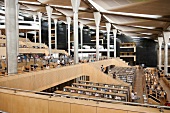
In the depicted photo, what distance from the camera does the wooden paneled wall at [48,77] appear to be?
8070 millimetres

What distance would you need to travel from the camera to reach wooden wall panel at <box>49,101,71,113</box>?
4.55m

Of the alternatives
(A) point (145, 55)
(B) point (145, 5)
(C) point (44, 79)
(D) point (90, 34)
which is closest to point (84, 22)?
(D) point (90, 34)

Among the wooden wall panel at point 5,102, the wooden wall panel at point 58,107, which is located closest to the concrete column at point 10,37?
the wooden wall panel at point 5,102

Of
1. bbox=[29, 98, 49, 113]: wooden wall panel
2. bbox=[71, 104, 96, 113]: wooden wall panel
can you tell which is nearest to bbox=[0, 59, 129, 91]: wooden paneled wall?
bbox=[29, 98, 49, 113]: wooden wall panel

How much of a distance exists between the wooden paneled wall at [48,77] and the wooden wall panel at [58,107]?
3481 mm

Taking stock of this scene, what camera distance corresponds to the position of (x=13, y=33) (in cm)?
967

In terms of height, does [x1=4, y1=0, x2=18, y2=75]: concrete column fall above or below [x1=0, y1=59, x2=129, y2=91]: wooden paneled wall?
above

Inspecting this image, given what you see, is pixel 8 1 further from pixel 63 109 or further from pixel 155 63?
pixel 155 63

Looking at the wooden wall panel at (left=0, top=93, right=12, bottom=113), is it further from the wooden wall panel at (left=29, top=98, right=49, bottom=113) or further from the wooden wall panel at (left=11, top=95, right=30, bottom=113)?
the wooden wall panel at (left=29, top=98, right=49, bottom=113)

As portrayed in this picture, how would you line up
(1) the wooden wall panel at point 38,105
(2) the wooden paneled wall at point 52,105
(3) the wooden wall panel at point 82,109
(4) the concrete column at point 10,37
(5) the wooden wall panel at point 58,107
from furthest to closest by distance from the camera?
(4) the concrete column at point 10,37 → (1) the wooden wall panel at point 38,105 → (5) the wooden wall panel at point 58,107 → (3) the wooden wall panel at point 82,109 → (2) the wooden paneled wall at point 52,105

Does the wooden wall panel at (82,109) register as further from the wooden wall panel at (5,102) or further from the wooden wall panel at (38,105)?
the wooden wall panel at (5,102)

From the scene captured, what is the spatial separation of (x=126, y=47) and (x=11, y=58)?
132ft

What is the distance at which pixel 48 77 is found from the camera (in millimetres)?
10531

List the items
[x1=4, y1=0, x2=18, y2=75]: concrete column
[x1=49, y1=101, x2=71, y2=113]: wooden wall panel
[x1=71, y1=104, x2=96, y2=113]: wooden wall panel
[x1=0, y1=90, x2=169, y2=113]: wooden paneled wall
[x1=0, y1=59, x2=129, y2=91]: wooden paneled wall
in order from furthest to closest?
[x1=4, y1=0, x2=18, y2=75]: concrete column → [x1=0, y1=59, x2=129, y2=91]: wooden paneled wall → [x1=49, y1=101, x2=71, y2=113]: wooden wall panel → [x1=71, y1=104, x2=96, y2=113]: wooden wall panel → [x1=0, y1=90, x2=169, y2=113]: wooden paneled wall
